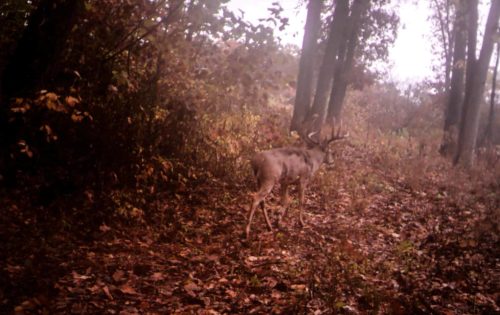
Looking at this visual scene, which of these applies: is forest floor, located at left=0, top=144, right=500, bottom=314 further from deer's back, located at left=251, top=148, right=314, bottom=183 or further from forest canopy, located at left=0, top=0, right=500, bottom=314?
deer's back, located at left=251, top=148, right=314, bottom=183

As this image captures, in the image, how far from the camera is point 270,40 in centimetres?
980

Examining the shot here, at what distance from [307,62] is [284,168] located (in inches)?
393

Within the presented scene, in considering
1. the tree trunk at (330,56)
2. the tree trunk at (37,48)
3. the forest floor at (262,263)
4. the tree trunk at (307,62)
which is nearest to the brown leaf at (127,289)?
the forest floor at (262,263)

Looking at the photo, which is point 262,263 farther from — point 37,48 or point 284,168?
point 37,48

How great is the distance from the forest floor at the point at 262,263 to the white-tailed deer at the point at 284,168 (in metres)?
0.57

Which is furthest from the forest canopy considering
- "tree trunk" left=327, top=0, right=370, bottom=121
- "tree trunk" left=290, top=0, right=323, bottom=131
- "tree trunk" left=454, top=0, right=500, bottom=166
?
"tree trunk" left=327, top=0, right=370, bottom=121

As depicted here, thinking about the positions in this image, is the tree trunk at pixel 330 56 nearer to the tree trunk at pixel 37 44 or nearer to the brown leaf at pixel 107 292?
the tree trunk at pixel 37 44

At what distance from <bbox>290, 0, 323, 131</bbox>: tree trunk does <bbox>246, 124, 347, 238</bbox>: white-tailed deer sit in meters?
6.80

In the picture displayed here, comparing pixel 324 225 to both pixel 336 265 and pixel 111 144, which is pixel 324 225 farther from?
pixel 111 144

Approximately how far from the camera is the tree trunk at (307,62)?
17.1 meters

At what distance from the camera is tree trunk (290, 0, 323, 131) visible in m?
17.1

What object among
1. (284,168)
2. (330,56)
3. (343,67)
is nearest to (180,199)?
(284,168)

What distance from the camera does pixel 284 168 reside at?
8.66 m

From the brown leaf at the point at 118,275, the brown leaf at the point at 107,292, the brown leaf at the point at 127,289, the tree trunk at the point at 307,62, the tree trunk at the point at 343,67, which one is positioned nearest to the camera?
the brown leaf at the point at 107,292
